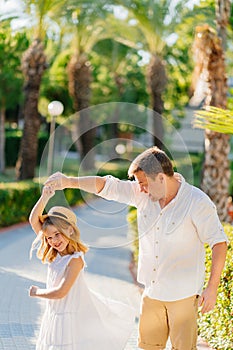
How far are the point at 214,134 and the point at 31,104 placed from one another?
827 centimetres

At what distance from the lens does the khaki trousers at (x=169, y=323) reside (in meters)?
4.23

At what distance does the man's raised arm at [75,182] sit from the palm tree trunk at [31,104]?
1392cm

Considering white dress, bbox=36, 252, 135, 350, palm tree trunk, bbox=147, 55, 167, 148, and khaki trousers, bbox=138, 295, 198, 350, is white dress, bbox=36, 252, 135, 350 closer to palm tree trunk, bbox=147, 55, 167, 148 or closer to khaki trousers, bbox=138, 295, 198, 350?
khaki trousers, bbox=138, 295, 198, 350

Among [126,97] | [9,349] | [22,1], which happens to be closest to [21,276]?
[9,349]

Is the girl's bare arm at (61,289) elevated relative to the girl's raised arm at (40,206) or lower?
lower

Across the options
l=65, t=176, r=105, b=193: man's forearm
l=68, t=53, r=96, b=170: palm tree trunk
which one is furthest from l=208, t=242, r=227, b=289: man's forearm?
l=68, t=53, r=96, b=170: palm tree trunk

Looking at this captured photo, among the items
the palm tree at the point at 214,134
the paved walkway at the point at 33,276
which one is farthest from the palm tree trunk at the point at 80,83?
the palm tree at the point at 214,134

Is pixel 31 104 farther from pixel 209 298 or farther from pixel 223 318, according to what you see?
pixel 209 298

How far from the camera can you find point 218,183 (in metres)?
11.0

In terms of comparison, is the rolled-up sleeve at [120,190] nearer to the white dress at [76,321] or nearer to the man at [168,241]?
the man at [168,241]

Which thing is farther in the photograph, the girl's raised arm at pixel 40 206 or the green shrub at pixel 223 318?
the green shrub at pixel 223 318

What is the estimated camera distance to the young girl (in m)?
4.33

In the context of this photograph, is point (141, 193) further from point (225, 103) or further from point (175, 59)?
point (175, 59)

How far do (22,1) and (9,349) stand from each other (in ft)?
42.4
